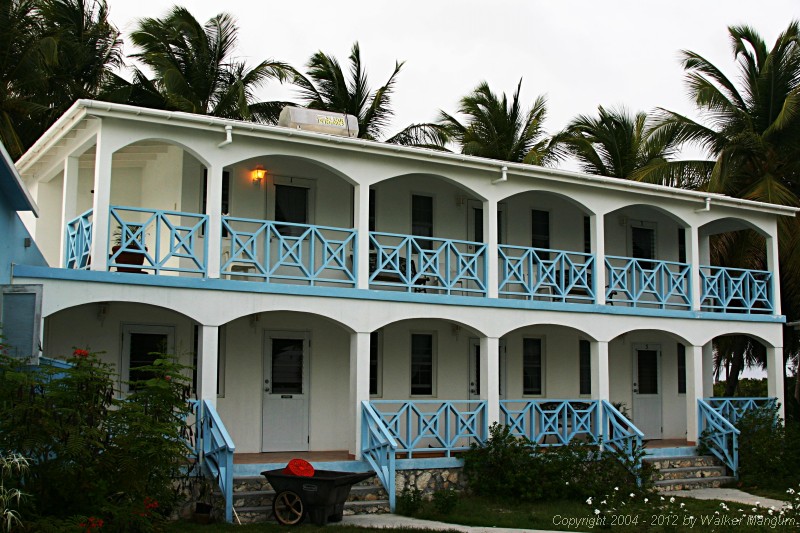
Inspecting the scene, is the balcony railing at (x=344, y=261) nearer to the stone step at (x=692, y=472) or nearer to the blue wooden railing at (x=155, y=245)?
the blue wooden railing at (x=155, y=245)

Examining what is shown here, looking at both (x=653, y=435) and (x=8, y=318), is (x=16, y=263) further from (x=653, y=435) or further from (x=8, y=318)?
(x=653, y=435)

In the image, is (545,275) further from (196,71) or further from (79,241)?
(196,71)

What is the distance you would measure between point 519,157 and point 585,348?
13.1 m

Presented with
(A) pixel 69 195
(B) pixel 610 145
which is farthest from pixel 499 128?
(A) pixel 69 195

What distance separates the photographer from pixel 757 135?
88.0ft

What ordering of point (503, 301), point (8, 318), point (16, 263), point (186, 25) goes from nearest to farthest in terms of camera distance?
point (8, 318) < point (16, 263) < point (503, 301) < point (186, 25)

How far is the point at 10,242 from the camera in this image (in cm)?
1322

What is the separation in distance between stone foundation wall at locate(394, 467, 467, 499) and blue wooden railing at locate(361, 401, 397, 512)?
0.46 meters

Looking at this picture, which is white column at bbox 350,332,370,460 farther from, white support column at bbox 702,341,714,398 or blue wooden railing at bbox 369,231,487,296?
white support column at bbox 702,341,714,398

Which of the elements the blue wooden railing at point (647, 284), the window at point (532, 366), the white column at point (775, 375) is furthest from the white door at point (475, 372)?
the white column at point (775, 375)

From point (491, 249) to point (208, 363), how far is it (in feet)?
19.4

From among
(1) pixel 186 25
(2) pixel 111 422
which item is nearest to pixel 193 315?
(2) pixel 111 422

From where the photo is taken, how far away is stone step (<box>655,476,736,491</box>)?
1833 cm

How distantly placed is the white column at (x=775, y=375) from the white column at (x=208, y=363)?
13017mm
